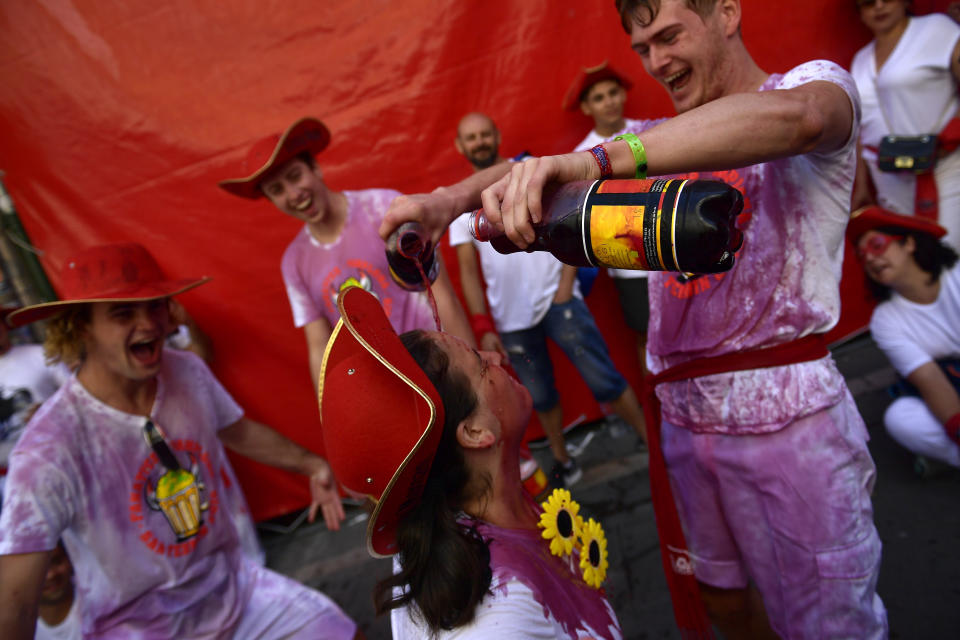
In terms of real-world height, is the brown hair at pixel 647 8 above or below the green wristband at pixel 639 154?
above

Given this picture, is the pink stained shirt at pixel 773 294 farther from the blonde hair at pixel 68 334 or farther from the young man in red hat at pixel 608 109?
the blonde hair at pixel 68 334

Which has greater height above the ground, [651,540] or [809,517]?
[809,517]

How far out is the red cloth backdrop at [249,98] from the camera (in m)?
3.36

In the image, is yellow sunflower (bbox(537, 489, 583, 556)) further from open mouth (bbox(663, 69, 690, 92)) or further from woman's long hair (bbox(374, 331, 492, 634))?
open mouth (bbox(663, 69, 690, 92))

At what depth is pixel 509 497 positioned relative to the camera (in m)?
1.47

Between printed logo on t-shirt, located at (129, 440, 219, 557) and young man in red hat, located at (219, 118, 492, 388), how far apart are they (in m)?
0.88

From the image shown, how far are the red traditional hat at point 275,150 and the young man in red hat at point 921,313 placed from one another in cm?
272

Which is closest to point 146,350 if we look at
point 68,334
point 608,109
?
point 68,334

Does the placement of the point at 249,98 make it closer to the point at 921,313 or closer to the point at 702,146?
the point at 702,146

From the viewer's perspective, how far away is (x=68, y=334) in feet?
6.82

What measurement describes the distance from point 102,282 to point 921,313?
369cm

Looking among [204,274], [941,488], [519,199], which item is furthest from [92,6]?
[941,488]

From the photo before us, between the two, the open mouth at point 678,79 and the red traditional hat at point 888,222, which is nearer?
the open mouth at point 678,79

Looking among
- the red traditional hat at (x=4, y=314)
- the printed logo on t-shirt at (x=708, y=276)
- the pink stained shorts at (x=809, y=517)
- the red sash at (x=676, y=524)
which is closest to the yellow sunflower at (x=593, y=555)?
the red sash at (x=676, y=524)
